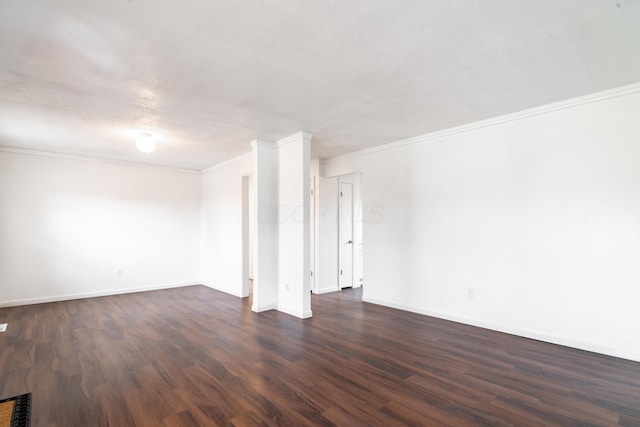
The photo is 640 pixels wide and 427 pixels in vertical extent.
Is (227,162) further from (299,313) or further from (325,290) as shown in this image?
(299,313)

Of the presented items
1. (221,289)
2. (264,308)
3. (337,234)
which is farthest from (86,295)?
(337,234)

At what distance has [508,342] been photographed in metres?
3.29

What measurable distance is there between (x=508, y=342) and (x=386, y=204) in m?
2.38

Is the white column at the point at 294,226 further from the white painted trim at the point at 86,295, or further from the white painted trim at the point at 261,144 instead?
the white painted trim at the point at 86,295

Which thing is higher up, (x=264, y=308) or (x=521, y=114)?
Result: (x=521, y=114)

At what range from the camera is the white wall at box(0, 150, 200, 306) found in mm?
5008

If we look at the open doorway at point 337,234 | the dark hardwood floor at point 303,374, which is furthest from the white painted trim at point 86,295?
the open doorway at point 337,234

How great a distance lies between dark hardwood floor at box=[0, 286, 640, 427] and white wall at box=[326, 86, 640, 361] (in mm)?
336

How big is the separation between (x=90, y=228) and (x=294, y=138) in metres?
4.21

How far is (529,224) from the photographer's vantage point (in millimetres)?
3410

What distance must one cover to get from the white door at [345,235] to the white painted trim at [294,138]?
1957 millimetres

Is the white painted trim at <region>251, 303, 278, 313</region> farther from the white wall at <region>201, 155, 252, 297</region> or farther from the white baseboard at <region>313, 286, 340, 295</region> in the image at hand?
the white baseboard at <region>313, 286, 340, 295</region>

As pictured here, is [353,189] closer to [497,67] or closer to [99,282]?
[497,67]

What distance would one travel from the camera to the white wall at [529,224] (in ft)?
9.50
